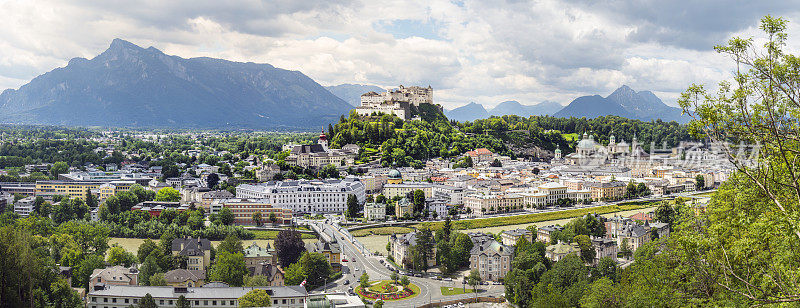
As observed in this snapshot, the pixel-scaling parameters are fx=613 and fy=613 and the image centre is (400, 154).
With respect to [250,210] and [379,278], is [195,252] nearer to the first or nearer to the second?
[379,278]

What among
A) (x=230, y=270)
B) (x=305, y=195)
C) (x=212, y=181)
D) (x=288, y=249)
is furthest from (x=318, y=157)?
(x=230, y=270)

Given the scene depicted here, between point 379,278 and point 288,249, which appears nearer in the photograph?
point 379,278

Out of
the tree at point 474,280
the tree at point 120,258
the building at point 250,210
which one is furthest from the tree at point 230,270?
the building at point 250,210

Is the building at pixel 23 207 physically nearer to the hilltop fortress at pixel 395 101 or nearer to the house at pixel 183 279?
the house at pixel 183 279

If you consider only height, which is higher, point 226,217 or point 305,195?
point 305,195

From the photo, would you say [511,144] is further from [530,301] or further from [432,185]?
[530,301]

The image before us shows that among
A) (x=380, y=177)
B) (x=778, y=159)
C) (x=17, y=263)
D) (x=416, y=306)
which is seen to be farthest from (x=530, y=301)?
(x=380, y=177)

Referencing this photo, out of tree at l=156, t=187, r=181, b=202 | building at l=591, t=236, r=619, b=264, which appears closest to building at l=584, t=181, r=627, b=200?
building at l=591, t=236, r=619, b=264
